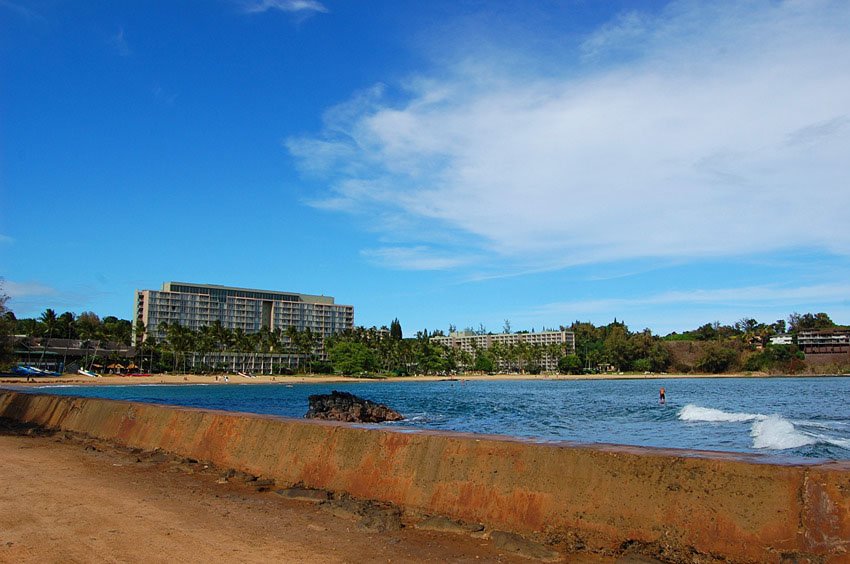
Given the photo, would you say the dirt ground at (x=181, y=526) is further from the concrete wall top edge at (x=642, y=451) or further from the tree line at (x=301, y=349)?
the tree line at (x=301, y=349)

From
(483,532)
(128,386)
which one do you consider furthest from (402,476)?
(128,386)

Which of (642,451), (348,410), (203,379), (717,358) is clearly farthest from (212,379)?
(717,358)

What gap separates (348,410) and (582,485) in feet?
91.7

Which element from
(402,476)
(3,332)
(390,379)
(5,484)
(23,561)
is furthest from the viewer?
(390,379)

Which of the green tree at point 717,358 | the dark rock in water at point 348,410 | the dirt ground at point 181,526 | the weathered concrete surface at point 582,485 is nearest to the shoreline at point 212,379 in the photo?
the green tree at point 717,358

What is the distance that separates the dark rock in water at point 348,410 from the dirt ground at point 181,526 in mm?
22077

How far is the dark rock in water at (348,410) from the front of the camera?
100ft

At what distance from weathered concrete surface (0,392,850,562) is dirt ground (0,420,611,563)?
1.44ft

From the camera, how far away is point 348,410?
32.3 meters

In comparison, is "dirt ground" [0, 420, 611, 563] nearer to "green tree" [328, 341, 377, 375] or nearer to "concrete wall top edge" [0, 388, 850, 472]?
"concrete wall top edge" [0, 388, 850, 472]

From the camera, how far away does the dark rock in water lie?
100 ft

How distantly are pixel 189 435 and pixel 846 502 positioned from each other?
820cm

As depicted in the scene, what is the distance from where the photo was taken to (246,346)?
499 feet

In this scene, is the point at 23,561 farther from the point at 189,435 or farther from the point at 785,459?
the point at 785,459
